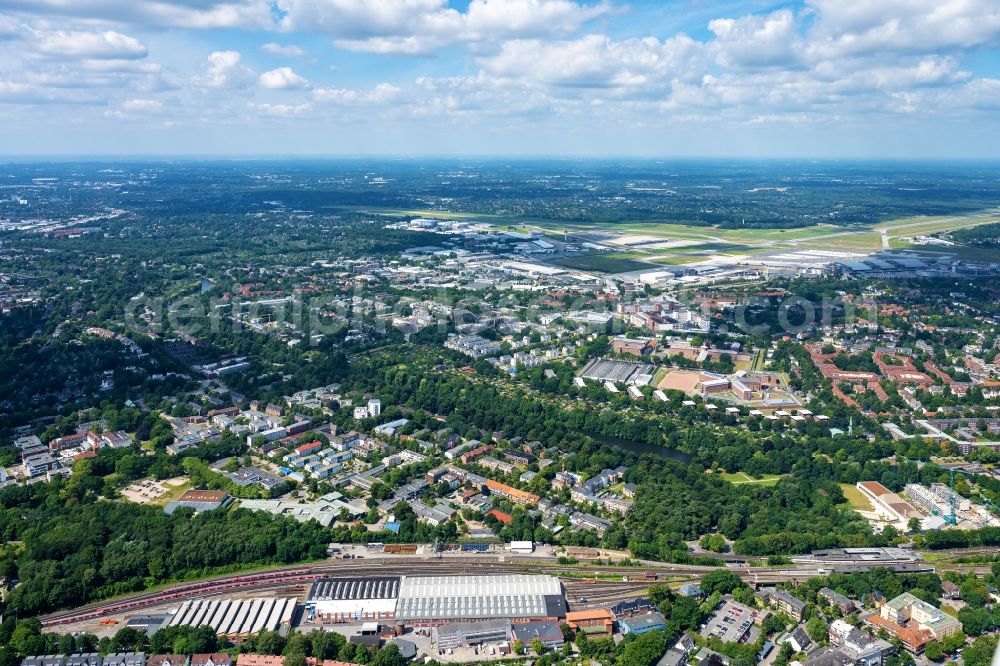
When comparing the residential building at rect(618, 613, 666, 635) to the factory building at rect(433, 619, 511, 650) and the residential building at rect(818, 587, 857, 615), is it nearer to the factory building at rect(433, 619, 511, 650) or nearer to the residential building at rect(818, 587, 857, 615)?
the factory building at rect(433, 619, 511, 650)

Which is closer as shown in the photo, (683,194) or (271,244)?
(271,244)

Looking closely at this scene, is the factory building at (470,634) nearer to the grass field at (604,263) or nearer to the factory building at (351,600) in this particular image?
the factory building at (351,600)

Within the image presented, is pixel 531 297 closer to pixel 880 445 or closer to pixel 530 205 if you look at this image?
pixel 880 445

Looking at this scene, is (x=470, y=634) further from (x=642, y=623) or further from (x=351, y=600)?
(x=642, y=623)

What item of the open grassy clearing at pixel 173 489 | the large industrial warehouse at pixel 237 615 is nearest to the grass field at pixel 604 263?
the open grassy clearing at pixel 173 489

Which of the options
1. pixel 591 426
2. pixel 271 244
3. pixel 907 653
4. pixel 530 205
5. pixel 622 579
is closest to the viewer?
pixel 907 653

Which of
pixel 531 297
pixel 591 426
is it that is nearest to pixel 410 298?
pixel 531 297
